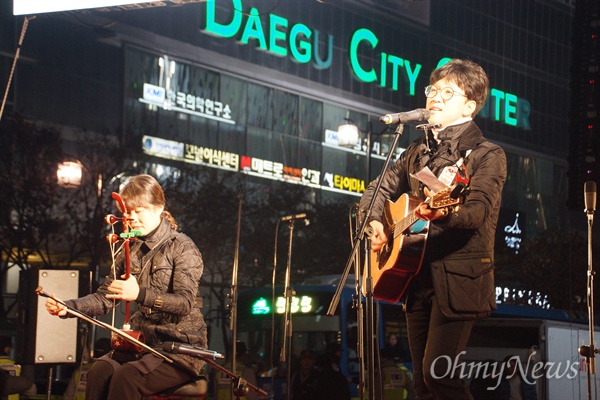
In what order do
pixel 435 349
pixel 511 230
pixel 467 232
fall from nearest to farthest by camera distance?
pixel 435 349, pixel 467 232, pixel 511 230

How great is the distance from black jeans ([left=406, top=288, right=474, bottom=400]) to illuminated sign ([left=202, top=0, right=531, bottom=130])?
1260 inches

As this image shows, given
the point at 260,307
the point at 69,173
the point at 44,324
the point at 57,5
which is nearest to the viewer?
the point at 57,5

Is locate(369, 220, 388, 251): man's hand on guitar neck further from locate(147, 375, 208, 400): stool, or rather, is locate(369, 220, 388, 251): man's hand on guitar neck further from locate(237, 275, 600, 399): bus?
locate(237, 275, 600, 399): bus

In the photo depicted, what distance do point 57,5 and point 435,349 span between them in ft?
17.2

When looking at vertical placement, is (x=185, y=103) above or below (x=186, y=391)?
above

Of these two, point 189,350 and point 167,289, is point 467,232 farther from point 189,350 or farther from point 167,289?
point 167,289

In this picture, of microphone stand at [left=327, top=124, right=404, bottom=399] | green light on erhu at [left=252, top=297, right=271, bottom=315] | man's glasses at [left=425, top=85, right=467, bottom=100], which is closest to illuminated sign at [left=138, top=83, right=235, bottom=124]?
green light on erhu at [left=252, top=297, right=271, bottom=315]

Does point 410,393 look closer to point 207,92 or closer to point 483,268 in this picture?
point 483,268

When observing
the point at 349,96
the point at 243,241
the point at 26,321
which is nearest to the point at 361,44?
the point at 349,96

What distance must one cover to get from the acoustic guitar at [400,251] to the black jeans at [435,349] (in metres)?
0.15

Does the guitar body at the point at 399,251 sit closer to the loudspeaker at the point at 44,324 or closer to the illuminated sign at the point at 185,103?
the loudspeaker at the point at 44,324

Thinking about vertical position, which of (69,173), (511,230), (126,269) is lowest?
(126,269)

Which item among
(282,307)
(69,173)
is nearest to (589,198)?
(282,307)

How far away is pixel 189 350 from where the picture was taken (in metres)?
5.04
